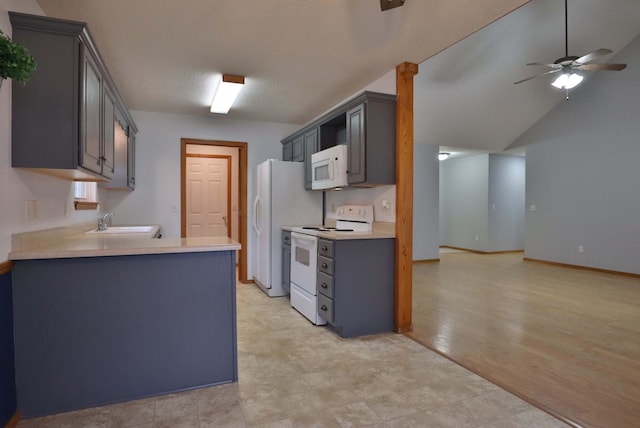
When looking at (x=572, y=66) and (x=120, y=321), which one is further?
(x=572, y=66)

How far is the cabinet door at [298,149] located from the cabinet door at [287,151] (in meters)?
0.10

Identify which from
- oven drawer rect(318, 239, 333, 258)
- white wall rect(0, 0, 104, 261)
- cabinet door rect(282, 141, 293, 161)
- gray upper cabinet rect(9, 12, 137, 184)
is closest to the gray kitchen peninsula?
white wall rect(0, 0, 104, 261)

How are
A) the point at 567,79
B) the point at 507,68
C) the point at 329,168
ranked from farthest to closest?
the point at 507,68, the point at 567,79, the point at 329,168

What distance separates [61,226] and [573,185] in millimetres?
7715

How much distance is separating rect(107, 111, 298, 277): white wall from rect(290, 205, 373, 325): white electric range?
190 centimetres

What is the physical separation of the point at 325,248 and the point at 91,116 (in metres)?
1.97

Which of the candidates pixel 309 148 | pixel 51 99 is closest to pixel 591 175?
pixel 309 148

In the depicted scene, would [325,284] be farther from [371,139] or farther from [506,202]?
[506,202]

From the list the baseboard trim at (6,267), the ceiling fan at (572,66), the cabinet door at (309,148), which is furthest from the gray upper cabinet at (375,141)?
the baseboard trim at (6,267)

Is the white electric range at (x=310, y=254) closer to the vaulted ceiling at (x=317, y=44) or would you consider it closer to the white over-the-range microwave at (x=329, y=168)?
the white over-the-range microwave at (x=329, y=168)

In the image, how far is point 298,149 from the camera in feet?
15.7

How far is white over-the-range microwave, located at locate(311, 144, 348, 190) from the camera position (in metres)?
3.53

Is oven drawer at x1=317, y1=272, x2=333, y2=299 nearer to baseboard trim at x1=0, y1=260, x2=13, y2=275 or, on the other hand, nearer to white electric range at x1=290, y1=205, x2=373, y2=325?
white electric range at x1=290, y1=205, x2=373, y2=325

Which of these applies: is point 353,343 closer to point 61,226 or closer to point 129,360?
point 129,360
